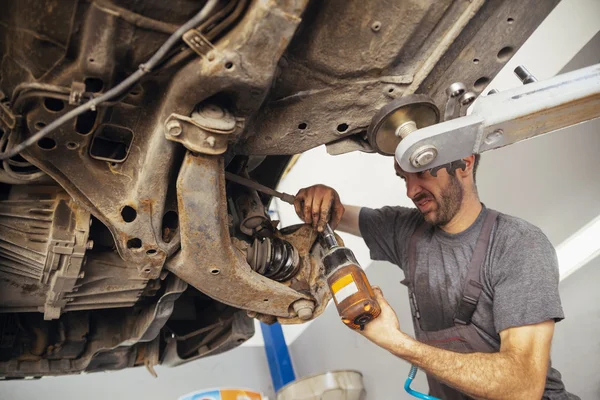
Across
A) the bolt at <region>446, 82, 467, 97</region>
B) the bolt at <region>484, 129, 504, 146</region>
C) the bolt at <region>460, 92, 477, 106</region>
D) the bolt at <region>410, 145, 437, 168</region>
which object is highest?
the bolt at <region>460, 92, 477, 106</region>

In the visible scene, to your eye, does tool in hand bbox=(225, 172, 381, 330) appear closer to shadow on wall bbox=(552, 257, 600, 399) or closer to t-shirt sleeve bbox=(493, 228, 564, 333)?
t-shirt sleeve bbox=(493, 228, 564, 333)

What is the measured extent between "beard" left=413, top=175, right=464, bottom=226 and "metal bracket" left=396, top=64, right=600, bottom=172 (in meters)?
0.54

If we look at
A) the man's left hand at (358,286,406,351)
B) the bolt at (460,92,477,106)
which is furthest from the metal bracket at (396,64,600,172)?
the man's left hand at (358,286,406,351)

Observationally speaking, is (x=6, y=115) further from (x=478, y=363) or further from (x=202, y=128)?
(x=478, y=363)

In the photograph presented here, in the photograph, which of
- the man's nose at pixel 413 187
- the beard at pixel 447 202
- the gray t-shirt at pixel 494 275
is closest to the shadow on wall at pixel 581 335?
the gray t-shirt at pixel 494 275

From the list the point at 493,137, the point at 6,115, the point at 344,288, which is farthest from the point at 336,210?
the point at 6,115

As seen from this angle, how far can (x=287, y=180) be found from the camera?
11.0 feet

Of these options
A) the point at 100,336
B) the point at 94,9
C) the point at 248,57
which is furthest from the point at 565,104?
the point at 100,336

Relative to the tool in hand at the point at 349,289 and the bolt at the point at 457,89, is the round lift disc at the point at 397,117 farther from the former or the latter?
the tool in hand at the point at 349,289

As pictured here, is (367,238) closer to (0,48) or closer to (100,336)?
(100,336)

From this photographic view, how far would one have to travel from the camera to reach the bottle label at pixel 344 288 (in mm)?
963

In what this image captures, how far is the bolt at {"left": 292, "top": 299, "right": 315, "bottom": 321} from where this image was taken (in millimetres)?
1085

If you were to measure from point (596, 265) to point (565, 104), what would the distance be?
0.95m

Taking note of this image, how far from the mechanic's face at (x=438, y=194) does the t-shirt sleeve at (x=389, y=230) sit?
18 centimetres
